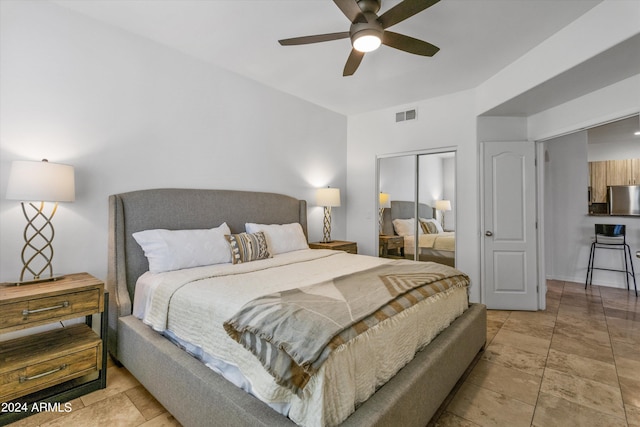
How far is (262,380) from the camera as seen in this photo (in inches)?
49.8

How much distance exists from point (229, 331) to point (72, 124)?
230cm

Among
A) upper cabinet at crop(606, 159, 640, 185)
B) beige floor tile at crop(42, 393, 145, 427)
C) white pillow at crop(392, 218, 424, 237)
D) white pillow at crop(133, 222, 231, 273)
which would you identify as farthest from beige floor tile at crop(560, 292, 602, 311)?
beige floor tile at crop(42, 393, 145, 427)

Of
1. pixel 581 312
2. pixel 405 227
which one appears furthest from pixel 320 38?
pixel 581 312

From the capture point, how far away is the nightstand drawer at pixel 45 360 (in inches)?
69.5

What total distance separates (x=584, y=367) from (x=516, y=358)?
466 millimetres

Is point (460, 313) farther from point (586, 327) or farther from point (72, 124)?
point (72, 124)

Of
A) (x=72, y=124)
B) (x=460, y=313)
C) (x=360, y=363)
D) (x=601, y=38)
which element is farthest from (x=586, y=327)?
(x=72, y=124)

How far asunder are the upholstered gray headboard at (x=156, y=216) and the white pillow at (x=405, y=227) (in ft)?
6.55

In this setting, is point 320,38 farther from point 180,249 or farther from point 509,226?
point 509,226

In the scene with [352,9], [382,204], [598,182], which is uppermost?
[352,9]

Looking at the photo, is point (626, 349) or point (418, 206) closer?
point (626, 349)

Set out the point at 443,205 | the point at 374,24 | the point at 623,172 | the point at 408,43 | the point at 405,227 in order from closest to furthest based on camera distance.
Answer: the point at 374,24 → the point at 408,43 → the point at 443,205 → the point at 405,227 → the point at 623,172

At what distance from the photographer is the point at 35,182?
2.02 m

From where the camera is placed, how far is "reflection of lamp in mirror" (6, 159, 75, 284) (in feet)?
6.58
